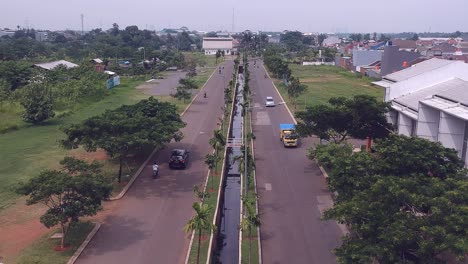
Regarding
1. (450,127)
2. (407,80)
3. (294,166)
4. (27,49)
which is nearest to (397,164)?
(450,127)

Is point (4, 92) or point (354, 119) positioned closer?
point (354, 119)

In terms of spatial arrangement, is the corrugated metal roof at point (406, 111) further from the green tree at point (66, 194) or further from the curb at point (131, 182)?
the green tree at point (66, 194)

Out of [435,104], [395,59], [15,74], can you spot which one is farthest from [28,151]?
[395,59]

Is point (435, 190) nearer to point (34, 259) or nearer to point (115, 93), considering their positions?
point (34, 259)

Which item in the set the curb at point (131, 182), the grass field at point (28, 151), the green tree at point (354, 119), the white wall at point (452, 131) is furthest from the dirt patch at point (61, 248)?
the white wall at point (452, 131)

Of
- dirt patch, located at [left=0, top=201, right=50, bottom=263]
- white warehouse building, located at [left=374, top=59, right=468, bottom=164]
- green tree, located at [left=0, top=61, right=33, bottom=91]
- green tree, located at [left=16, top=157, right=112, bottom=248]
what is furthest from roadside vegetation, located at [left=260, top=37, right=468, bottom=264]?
green tree, located at [left=0, top=61, right=33, bottom=91]

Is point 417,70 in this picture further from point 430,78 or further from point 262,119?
point 262,119
